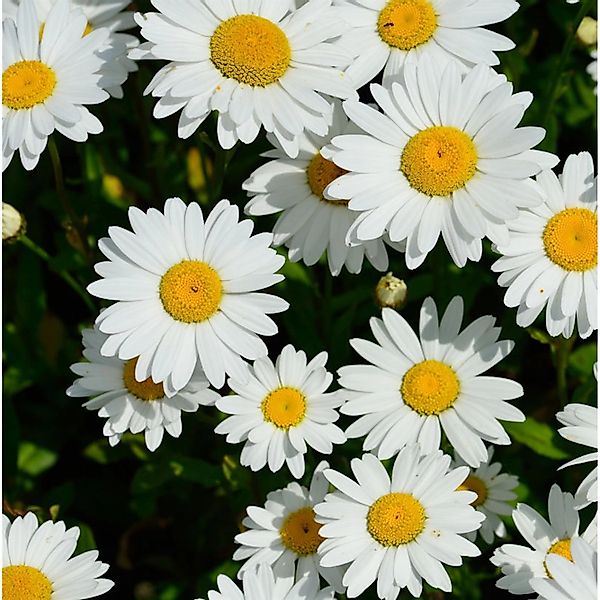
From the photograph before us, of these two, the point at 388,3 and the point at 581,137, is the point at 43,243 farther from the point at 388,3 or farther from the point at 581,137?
the point at 581,137

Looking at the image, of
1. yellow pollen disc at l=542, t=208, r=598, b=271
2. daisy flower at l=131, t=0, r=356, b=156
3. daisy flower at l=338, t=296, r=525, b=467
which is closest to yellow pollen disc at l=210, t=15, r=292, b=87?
daisy flower at l=131, t=0, r=356, b=156

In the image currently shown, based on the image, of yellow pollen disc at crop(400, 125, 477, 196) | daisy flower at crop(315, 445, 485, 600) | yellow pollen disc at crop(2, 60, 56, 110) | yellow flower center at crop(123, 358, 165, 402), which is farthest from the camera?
yellow pollen disc at crop(2, 60, 56, 110)

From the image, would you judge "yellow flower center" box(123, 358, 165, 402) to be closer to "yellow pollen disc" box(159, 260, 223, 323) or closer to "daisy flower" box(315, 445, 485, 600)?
"yellow pollen disc" box(159, 260, 223, 323)

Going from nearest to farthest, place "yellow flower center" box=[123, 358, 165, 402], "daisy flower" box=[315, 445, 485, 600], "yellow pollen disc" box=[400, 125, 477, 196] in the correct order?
"daisy flower" box=[315, 445, 485, 600] < "yellow pollen disc" box=[400, 125, 477, 196] < "yellow flower center" box=[123, 358, 165, 402]

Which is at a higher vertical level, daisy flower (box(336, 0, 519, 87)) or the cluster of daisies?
daisy flower (box(336, 0, 519, 87))

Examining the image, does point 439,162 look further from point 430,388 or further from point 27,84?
point 27,84

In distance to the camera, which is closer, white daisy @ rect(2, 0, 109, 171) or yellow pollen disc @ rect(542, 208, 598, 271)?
yellow pollen disc @ rect(542, 208, 598, 271)
